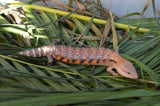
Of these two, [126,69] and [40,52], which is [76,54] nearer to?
[40,52]

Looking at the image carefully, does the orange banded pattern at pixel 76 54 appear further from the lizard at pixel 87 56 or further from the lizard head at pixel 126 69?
the lizard head at pixel 126 69

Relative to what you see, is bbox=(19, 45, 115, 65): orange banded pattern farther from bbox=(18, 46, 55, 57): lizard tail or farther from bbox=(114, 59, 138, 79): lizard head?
bbox=(114, 59, 138, 79): lizard head

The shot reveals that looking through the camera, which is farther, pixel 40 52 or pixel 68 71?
pixel 40 52

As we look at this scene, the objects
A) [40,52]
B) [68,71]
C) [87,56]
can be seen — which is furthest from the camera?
[87,56]

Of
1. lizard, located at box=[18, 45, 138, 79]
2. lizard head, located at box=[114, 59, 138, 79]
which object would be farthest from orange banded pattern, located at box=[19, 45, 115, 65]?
lizard head, located at box=[114, 59, 138, 79]

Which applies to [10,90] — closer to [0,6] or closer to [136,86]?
[136,86]

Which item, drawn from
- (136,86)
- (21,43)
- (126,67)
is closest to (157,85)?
(136,86)

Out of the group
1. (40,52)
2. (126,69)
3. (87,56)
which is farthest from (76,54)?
(126,69)
